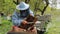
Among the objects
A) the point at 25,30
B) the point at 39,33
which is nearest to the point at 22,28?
the point at 25,30

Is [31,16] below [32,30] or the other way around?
the other way around

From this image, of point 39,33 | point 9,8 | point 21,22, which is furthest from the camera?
point 9,8

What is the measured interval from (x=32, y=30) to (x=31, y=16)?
1.19 feet

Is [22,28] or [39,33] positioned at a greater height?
[22,28]

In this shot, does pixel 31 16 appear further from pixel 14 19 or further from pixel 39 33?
pixel 39 33

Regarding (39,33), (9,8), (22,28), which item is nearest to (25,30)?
(22,28)

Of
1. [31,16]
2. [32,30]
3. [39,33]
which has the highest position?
[31,16]

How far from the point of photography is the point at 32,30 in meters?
5.44

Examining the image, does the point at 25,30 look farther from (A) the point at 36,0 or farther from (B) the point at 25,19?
(A) the point at 36,0

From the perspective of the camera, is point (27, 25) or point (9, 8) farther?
point (9, 8)

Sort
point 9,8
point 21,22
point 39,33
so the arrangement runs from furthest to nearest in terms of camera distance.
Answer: point 9,8, point 39,33, point 21,22

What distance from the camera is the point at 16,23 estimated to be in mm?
5387

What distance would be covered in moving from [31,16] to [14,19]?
17.4 inches

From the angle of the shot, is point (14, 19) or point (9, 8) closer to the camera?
point (14, 19)
